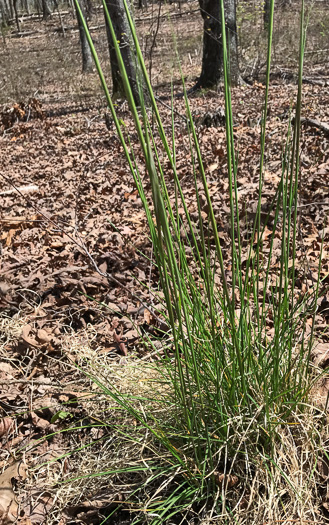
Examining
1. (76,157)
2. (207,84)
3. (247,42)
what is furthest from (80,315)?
(247,42)

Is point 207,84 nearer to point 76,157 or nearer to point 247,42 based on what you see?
point 76,157

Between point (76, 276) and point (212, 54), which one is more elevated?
point (212, 54)

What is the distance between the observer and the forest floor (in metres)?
1.60

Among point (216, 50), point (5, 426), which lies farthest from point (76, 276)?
point (216, 50)

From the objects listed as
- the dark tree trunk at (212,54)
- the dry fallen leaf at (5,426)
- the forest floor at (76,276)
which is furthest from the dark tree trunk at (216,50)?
the dry fallen leaf at (5,426)

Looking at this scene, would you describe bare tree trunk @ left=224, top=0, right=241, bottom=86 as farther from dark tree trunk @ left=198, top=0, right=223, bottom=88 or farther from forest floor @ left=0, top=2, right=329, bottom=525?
forest floor @ left=0, top=2, right=329, bottom=525

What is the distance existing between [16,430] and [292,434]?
1.13 m

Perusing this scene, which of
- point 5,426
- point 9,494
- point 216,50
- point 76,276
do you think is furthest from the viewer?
point 216,50

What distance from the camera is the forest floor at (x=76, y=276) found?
1.60m

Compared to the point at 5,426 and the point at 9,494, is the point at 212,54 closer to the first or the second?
the point at 5,426

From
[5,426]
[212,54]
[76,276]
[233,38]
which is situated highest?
[233,38]

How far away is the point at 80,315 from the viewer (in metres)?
2.47

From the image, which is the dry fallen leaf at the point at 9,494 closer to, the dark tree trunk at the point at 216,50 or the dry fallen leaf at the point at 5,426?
the dry fallen leaf at the point at 5,426

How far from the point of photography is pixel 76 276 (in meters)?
2.75
